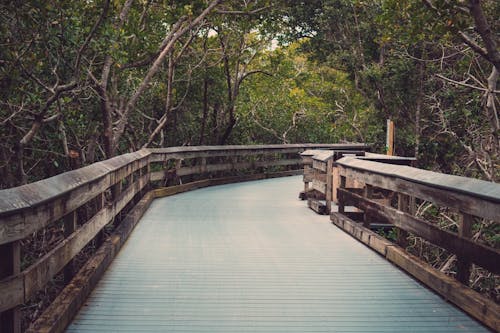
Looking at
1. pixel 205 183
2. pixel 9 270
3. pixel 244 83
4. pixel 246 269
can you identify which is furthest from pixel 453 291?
pixel 244 83

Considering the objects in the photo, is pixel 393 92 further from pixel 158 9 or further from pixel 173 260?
pixel 173 260

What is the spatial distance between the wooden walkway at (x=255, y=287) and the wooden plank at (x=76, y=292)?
93 mm

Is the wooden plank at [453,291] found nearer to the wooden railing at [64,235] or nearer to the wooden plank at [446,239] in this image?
the wooden plank at [446,239]

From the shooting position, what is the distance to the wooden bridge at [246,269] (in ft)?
12.8

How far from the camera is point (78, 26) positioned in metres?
8.64

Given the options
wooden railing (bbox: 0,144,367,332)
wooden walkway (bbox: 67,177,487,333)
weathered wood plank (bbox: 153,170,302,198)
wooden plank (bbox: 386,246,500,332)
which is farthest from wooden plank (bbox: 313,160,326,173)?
wooden plank (bbox: 386,246,500,332)

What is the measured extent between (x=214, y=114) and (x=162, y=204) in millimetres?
9206

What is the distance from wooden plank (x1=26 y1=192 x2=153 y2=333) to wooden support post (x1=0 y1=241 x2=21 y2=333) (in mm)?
330

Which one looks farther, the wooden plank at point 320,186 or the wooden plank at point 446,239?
the wooden plank at point 320,186

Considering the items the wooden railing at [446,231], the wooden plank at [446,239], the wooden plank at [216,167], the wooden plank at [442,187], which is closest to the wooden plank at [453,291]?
the wooden railing at [446,231]

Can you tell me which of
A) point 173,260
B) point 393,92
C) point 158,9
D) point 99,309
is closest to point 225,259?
point 173,260

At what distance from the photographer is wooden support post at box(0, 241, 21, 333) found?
3121mm

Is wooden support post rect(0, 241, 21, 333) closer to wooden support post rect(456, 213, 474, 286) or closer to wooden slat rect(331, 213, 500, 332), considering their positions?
wooden slat rect(331, 213, 500, 332)

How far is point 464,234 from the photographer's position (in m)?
4.65
